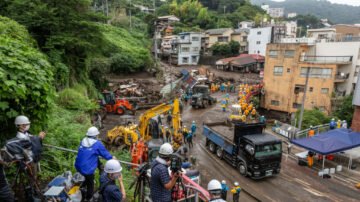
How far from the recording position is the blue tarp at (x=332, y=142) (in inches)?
482

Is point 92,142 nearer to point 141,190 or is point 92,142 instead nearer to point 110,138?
point 141,190

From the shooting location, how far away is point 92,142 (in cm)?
487

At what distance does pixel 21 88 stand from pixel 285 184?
12696 millimetres

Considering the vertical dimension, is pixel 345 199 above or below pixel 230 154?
below

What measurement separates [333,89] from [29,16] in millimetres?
35170

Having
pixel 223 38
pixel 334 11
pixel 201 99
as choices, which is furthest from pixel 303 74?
pixel 334 11

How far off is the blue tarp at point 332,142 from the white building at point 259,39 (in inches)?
1626

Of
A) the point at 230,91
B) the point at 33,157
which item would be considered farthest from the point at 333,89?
the point at 33,157

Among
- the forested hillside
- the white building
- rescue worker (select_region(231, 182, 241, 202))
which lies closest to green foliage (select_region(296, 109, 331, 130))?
rescue worker (select_region(231, 182, 241, 202))

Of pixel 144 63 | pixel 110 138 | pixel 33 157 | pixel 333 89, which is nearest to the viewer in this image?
pixel 33 157

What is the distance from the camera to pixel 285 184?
456 inches

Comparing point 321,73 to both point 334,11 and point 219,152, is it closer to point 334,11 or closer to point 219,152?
point 219,152

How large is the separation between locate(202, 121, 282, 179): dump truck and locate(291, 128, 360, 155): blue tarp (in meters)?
2.60

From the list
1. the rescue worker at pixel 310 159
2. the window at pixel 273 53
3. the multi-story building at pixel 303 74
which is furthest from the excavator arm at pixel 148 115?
the window at pixel 273 53
